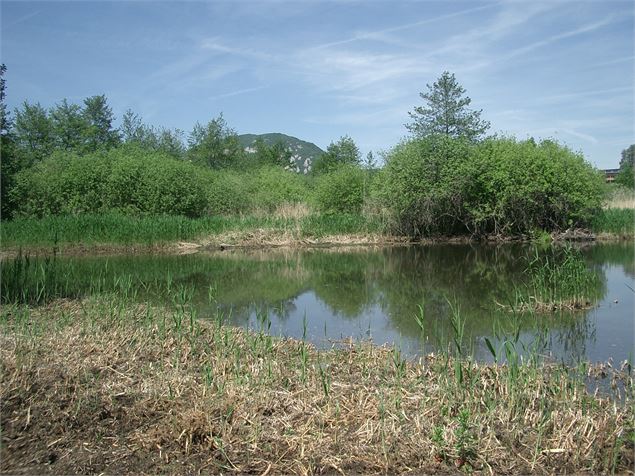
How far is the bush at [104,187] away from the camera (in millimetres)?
27859

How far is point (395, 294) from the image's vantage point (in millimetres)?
11789

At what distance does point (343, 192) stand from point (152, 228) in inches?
516

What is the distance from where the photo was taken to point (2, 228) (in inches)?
848

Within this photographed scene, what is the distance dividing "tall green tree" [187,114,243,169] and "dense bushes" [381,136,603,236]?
28.9 meters

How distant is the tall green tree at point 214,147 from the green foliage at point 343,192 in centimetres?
2252

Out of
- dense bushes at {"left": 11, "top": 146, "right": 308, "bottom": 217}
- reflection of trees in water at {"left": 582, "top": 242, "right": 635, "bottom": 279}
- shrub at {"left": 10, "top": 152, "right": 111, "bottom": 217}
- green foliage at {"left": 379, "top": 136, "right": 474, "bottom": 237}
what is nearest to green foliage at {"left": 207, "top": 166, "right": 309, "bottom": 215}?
dense bushes at {"left": 11, "top": 146, "right": 308, "bottom": 217}

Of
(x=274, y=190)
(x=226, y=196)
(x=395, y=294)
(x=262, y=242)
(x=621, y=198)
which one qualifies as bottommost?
(x=395, y=294)

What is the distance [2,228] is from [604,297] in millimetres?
21928

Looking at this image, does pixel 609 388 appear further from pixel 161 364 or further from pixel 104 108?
pixel 104 108

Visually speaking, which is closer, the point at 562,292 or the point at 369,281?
the point at 562,292

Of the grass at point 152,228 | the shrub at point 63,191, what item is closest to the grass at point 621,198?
the grass at point 152,228

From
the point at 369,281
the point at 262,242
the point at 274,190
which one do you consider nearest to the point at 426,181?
the point at 262,242

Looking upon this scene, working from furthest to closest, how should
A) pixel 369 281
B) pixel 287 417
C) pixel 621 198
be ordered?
pixel 621 198 < pixel 369 281 < pixel 287 417

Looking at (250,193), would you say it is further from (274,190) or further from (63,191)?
(63,191)
